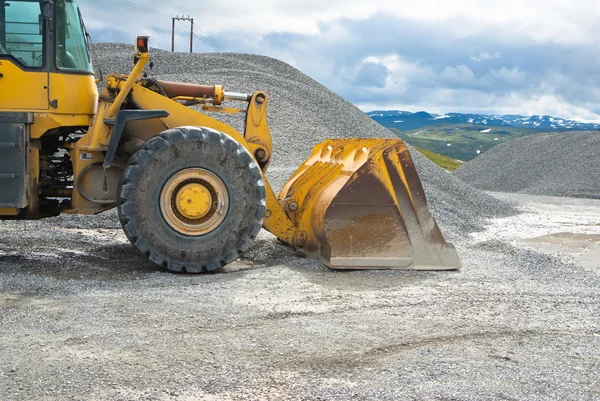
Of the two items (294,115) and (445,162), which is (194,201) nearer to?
(294,115)

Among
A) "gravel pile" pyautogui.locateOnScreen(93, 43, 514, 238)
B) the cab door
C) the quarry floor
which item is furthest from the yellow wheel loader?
"gravel pile" pyautogui.locateOnScreen(93, 43, 514, 238)

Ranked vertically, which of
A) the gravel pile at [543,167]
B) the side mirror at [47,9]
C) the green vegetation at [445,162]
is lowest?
the green vegetation at [445,162]

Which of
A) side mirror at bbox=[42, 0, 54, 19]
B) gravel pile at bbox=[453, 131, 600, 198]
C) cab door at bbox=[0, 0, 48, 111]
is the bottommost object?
gravel pile at bbox=[453, 131, 600, 198]

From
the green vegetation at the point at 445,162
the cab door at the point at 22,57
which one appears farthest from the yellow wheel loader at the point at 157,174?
the green vegetation at the point at 445,162

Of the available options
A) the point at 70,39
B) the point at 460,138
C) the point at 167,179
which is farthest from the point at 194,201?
the point at 460,138

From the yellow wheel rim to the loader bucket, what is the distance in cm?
103

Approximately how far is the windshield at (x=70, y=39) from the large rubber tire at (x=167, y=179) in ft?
3.51

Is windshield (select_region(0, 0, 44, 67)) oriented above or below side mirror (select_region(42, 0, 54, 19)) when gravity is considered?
below

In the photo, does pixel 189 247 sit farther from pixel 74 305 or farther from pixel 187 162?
pixel 74 305

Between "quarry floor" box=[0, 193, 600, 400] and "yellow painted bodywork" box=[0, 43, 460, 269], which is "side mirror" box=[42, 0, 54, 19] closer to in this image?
"yellow painted bodywork" box=[0, 43, 460, 269]

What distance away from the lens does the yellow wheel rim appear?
6.69 metres

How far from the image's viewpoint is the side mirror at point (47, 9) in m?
6.64

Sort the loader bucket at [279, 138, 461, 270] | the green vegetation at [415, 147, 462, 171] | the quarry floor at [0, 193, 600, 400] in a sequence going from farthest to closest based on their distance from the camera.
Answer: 1. the green vegetation at [415, 147, 462, 171]
2. the loader bucket at [279, 138, 461, 270]
3. the quarry floor at [0, 193, 600, 400]

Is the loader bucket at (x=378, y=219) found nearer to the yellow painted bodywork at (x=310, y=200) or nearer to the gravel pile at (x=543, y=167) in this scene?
the yellow painted bodywork at (x=310, y=200)
